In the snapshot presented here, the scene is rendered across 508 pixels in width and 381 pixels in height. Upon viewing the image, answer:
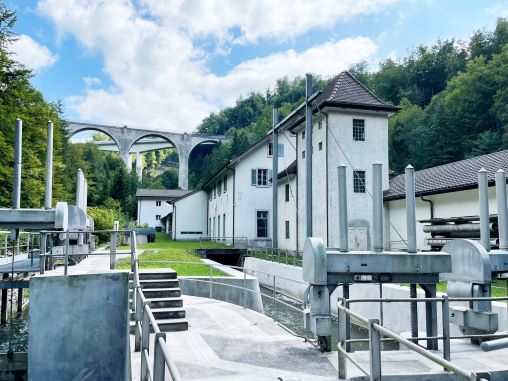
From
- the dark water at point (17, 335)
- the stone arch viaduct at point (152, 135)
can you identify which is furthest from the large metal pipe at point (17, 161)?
the stone arch viaduct at point (152, 135)

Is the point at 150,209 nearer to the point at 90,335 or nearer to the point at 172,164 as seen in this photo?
the point at 90,335

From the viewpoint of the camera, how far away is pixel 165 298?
10289 mm

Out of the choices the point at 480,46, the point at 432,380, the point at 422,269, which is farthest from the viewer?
the point at 480,46

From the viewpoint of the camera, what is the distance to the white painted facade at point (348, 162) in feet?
78.1

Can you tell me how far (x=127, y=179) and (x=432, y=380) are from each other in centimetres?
6392

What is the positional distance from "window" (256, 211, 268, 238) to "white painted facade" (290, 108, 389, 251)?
1134cm

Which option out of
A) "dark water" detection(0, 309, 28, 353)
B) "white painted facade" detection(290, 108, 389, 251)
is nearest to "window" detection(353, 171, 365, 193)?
"white painted facade" detection(290, 108, 389, 251)

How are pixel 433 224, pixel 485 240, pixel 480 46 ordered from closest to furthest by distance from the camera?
pixel 485 240
pixel 433 224
pixel 480 46

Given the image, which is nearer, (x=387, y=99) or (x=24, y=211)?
(x=24, y=211)

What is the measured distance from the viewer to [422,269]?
7102 millimetres

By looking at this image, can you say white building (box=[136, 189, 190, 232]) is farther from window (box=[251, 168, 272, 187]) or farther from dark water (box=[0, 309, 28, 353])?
dark water (box=[0, 309, 28, 353])

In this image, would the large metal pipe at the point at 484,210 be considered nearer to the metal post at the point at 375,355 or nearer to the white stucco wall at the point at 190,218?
the metal post at the point at 375,355

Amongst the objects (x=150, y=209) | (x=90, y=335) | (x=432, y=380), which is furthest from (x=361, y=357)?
(x=150, y=209)

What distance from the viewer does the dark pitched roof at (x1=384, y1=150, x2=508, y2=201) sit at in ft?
61.2
